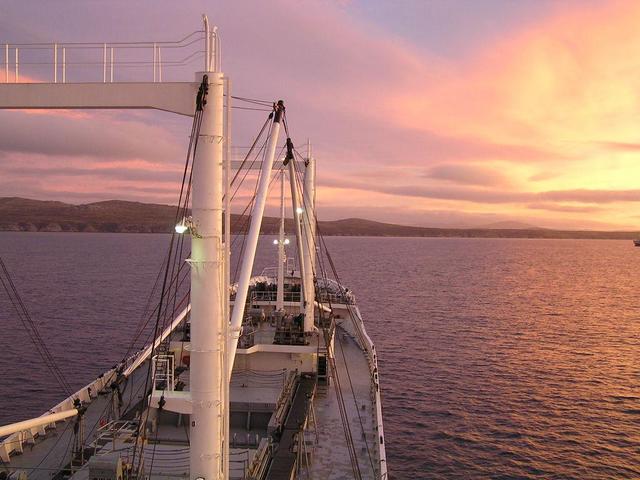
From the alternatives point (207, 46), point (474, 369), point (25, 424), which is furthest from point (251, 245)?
point (474, 369)

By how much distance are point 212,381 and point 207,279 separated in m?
2.00

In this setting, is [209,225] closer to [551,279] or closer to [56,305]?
[56,305]

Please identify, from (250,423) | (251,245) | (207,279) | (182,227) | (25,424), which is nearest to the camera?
(182,227)

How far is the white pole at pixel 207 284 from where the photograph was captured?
10734mm

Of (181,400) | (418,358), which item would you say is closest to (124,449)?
(181,400)

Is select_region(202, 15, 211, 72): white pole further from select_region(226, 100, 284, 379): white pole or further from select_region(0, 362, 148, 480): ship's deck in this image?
select_region(0, 362, 148, 480): ship's deck

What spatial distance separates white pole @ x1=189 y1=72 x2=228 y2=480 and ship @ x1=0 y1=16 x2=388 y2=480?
0.02m

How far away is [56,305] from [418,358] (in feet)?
180

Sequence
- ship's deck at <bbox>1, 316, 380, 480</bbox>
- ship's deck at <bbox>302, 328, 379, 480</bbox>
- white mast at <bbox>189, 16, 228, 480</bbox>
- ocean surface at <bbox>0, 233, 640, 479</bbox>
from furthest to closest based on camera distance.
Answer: ocean surface at <bbox>0, 233, 640, 479</bbox> < ship's deck at <bbox>302, 328, 379, 480</bbox> < ship's deck at <bbox>1, 316, 380, 480</bbox> < white mast at <bbox>189, 16, 228, 480</bbox>

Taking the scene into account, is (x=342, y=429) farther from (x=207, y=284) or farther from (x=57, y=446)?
(x=207, y=284)

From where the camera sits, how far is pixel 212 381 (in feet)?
35.5

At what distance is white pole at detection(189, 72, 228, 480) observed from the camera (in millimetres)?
10734

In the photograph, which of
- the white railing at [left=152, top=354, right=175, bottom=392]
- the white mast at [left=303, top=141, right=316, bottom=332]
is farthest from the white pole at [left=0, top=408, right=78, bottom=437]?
the white mast at [left=303, top=141, right=316, bottom=332]

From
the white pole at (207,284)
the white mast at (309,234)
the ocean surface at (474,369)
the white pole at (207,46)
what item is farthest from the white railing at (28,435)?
the white pole at (207,46)
